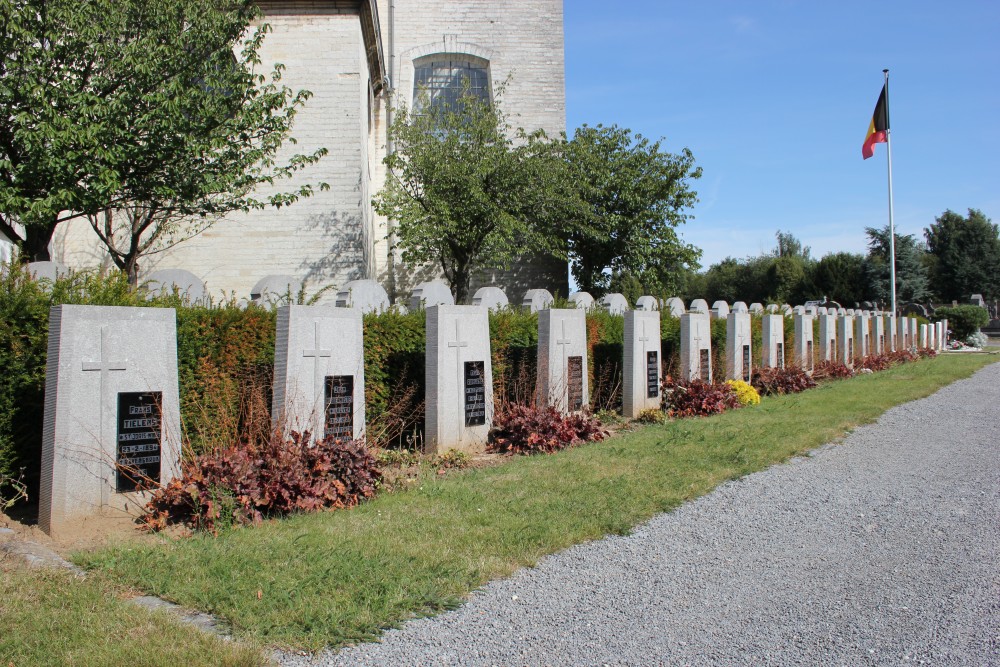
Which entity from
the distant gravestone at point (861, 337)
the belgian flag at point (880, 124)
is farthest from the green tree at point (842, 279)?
the distant gravestone at point (861, 337)

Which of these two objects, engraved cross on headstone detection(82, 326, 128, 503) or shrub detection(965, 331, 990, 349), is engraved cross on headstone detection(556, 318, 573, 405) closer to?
engraved cross on headstone detection(82, 326, 128, 503)

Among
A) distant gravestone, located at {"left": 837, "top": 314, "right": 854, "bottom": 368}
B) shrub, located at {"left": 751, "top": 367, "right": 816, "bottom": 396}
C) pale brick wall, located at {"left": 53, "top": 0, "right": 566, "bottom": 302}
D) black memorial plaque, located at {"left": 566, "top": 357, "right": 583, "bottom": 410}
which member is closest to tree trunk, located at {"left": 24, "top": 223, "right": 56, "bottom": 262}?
pale brick wall, located at {"left": 53, "top": 0, "right": 566, "bottom": 302}

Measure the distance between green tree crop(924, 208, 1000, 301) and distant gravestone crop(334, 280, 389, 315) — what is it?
5705 cm

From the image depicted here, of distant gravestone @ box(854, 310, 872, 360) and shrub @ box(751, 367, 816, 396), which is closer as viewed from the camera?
shrub @ box(751, 367, 816, 396)

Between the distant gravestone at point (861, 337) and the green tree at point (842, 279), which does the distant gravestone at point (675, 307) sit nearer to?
the distant gravestone at point (861, 337)

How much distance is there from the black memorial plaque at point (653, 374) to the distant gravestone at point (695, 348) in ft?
2.38

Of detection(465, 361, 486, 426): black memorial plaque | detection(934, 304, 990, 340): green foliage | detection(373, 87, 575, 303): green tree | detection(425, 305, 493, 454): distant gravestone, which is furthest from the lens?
detection(934, 304, 990, 340): green foliage

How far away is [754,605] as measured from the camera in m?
3.75

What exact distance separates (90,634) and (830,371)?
55.0 ft

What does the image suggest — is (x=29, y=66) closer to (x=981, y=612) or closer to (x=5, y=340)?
(x=5, y=340)

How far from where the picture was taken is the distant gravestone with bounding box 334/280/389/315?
9.58 metres

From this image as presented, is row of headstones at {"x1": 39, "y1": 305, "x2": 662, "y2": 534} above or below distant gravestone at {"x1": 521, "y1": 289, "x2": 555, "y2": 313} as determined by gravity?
below

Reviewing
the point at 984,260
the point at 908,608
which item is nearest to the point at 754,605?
the point at 908,608

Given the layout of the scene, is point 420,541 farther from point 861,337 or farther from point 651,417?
point 861,337
